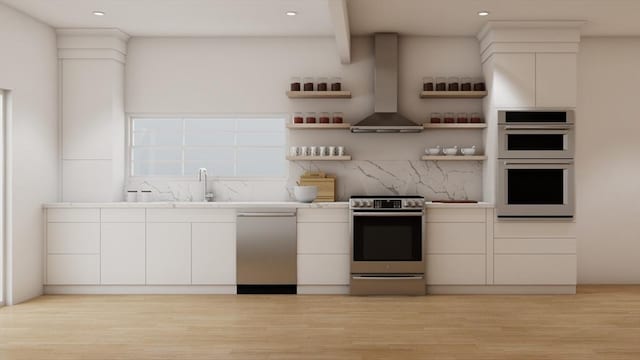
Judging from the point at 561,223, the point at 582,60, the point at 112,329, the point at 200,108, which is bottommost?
the point at 112,329

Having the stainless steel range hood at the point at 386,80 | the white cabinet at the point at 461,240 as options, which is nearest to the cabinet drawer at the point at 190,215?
the stainless steel range hood at the point at 386,80

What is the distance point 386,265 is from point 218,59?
2695mm

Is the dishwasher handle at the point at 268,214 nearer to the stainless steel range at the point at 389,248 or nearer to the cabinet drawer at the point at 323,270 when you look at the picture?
the cabinet drawer at the point at 323,270

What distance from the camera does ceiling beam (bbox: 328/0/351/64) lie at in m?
4.29

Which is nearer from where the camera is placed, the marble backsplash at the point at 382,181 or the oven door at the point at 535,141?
the oven door at the point at 535,141

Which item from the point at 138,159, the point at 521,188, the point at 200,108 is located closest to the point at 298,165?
the point at 200,108

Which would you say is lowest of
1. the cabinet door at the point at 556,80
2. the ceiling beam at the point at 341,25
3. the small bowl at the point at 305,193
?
the small bowl at the point at 305,193

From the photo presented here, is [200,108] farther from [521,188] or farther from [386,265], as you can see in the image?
[521,188]

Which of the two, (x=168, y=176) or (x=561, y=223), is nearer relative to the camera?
(x=561, y=223)

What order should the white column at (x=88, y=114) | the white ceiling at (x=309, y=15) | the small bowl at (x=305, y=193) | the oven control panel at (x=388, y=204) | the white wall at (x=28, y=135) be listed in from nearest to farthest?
the white ceiling at (x=309, y=15) → the white wall at (x=28, y=135) → the oven control panel at (x=388, y=204) → the small bowl at (x=305, y=193) → the white column at (x=88, y=114)

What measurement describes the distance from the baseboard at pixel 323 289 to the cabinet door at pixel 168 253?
107 centimetres

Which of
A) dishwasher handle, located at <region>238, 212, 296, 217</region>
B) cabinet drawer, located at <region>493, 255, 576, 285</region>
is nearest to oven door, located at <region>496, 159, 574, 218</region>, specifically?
cabinet drawer, located at <region>493, 255, 576, 285</region>

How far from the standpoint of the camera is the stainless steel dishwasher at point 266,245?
5.45m

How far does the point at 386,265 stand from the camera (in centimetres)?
539
